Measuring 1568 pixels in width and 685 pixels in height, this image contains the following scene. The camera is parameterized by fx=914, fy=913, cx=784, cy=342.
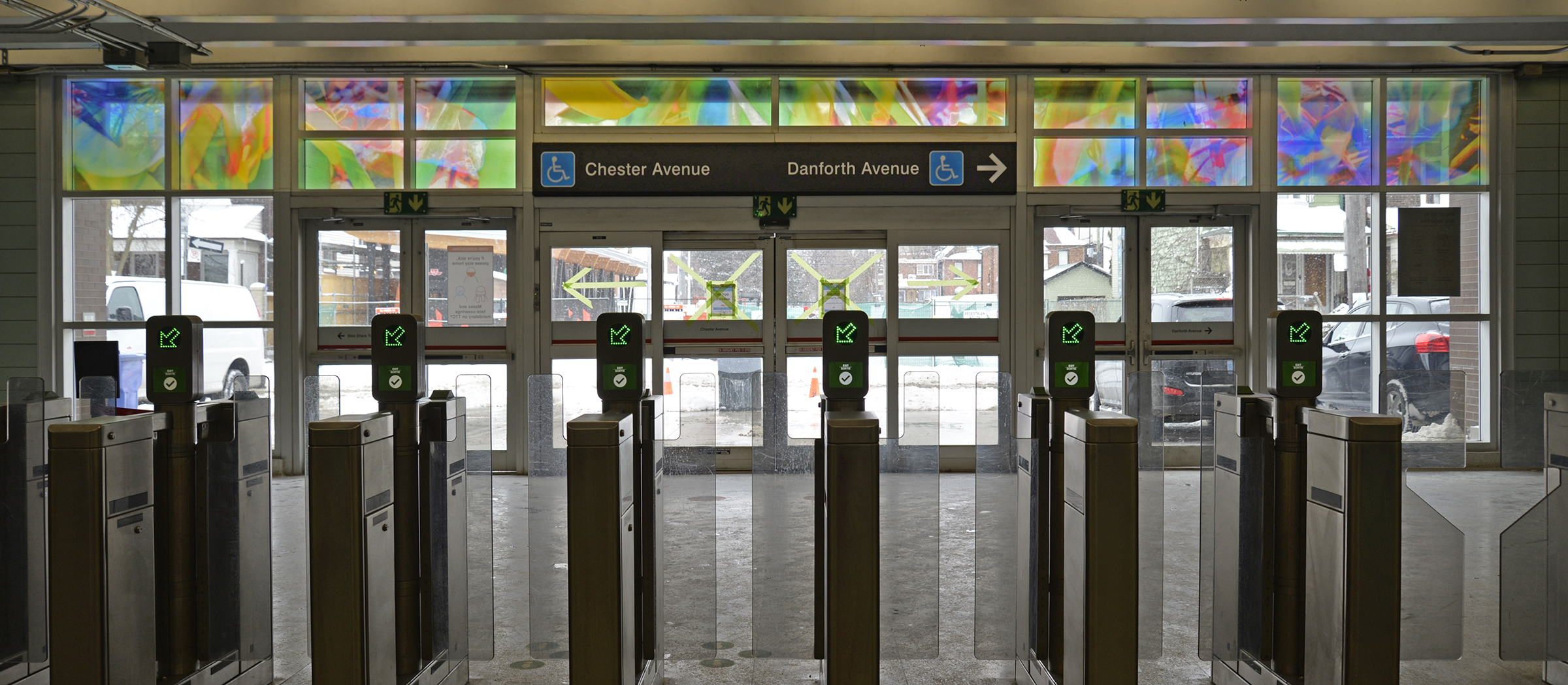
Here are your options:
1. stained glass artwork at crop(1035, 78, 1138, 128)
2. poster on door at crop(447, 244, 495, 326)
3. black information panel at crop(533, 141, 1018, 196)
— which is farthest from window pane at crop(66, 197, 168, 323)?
stained glass artwork at crop(1035, 78, 1138, 128)

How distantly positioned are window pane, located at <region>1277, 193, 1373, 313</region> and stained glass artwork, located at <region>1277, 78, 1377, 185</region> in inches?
6.3

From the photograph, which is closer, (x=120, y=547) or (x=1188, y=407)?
(x=120, y=547)

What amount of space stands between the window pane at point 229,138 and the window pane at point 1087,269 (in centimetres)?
591

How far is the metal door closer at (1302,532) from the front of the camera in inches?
97.5

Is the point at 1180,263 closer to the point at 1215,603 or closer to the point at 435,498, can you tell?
the point at 1215,603

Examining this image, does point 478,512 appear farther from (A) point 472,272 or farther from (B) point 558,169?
(A) point 472,272

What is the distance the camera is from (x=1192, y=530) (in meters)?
5.17

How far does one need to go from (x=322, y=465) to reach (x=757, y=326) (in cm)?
450

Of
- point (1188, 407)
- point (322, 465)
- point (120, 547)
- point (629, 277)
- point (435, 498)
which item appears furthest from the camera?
point (629, 277)

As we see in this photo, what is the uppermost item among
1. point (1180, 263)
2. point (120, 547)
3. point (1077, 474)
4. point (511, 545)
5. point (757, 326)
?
point (1180, 263)

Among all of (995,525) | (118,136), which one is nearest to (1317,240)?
(995,525)

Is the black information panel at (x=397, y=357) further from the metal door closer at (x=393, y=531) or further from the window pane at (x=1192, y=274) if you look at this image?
the window pane at (x=1192, y=274)

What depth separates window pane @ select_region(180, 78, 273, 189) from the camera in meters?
6.82

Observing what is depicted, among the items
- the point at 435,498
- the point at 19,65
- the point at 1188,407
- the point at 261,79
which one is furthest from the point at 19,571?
the point at 1188,407
